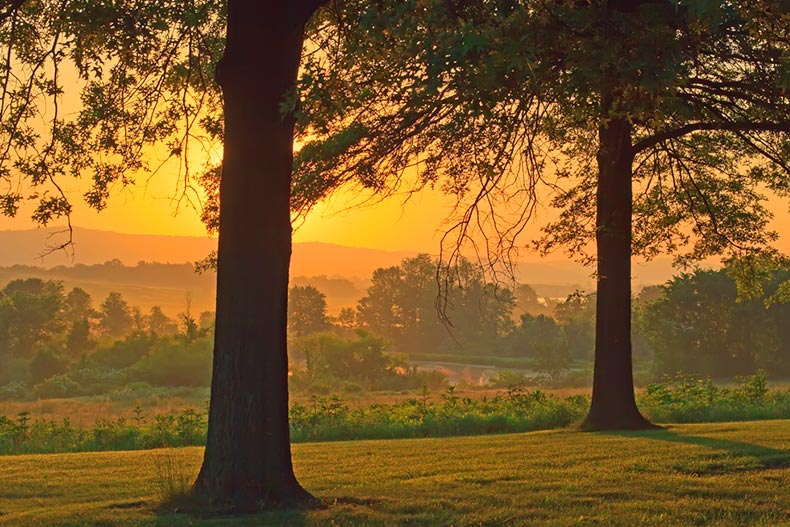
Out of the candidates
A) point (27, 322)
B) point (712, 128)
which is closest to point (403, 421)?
point (712, 128)

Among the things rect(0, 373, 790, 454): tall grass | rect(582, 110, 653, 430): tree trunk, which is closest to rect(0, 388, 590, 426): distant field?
rect(0, 373, 790, 454): tall grass

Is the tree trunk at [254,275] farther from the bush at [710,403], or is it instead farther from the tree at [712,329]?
the tree at [712,329]

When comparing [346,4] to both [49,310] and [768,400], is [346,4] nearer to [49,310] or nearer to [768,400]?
[768,400]

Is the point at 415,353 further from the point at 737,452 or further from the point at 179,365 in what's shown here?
the point at 737,452

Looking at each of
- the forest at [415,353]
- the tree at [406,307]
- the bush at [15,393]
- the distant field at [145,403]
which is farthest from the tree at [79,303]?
the distant field at [145,403]

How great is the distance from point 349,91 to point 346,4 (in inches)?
122

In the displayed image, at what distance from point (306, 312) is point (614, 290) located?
86.5 metres

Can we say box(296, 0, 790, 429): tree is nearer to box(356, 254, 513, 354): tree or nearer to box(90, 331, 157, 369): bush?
box(90, 331, 157, 369): bush

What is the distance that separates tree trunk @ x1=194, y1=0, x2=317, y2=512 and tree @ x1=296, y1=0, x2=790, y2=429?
0.77 meters

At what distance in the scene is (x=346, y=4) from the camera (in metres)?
13.0

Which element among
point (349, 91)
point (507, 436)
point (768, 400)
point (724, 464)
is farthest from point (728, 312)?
point (349, 91)

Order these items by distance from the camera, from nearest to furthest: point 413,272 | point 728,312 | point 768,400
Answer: point 768,400 → point 728,312 → point 413,272

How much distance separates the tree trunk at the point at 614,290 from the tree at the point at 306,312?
85.2 m

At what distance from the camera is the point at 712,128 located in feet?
61.6
